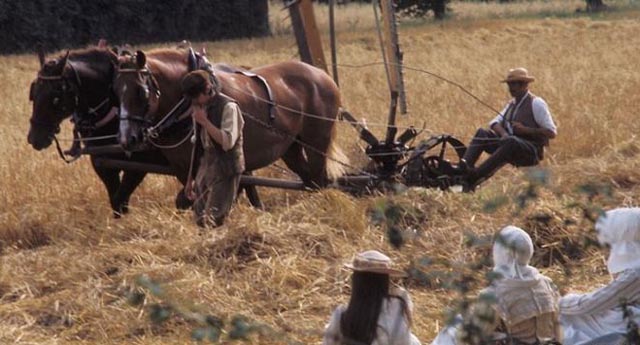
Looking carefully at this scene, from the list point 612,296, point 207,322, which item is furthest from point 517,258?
point 207,322

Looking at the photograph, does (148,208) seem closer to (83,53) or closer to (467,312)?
(83,53)

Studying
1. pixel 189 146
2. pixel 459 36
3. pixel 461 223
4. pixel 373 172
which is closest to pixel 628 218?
pixel 461 223

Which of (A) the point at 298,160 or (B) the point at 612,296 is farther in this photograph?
(A) the point at 298,160

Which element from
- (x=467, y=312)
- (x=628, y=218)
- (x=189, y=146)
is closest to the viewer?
(x=467, y=312)

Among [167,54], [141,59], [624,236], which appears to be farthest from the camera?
[167,54]

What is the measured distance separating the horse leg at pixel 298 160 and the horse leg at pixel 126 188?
130 centimetres

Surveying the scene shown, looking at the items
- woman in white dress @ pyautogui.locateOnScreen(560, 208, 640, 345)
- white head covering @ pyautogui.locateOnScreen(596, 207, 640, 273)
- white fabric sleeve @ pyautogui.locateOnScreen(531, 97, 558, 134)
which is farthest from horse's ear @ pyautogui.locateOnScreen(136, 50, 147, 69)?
white head covering @ pyautogui.locateOnScreen(596, 207, 640, 273)

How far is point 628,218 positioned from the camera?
19.4ft

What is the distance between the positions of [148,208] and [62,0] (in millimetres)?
29638

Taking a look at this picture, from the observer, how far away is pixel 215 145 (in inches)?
351

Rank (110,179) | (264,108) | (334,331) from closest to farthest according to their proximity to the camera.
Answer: (334,331) → (264,108) → (110,179)

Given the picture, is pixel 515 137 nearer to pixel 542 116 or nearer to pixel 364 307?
pixel 542 116

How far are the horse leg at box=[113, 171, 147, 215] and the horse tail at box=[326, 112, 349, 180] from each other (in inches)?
60.4

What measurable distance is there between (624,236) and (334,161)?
5171 millimetres
